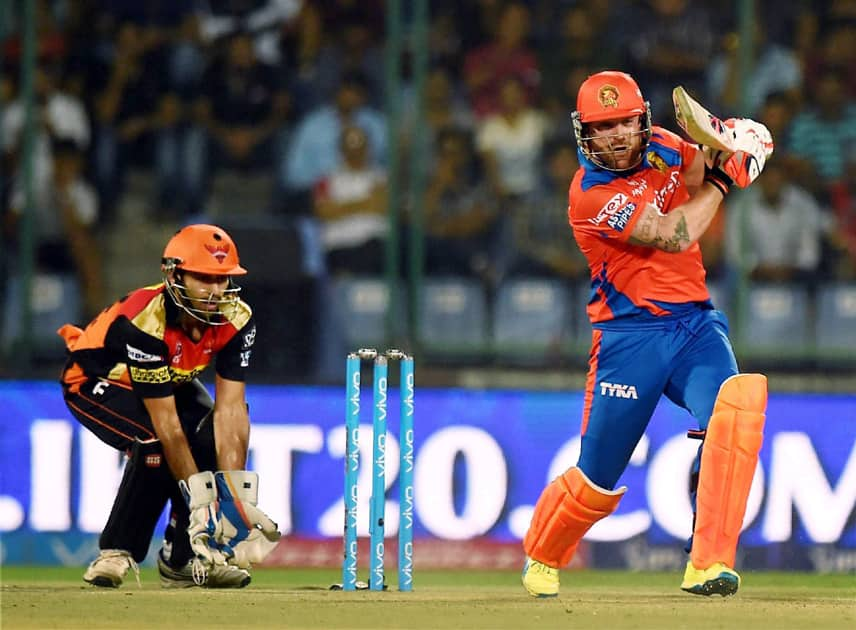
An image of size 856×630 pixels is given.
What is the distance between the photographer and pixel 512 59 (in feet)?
39.0

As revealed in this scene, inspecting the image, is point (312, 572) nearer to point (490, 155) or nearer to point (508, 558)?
point (508, 558)

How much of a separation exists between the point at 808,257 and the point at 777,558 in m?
2.19

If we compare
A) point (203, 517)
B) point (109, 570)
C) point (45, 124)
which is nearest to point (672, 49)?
point (45, 124)

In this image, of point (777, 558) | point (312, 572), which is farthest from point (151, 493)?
point (777, 558)

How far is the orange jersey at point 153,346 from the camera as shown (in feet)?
25.4

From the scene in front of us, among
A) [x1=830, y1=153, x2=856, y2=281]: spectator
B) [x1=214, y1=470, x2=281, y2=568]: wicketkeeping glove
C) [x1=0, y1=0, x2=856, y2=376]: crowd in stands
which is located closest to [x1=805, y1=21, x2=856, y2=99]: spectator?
[x1=0, y1=0, x2=856, y2=376]: crowd in stands

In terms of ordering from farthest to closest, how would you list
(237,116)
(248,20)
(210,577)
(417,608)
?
(248,20)
(237,116)
(210,577)
(417,608)

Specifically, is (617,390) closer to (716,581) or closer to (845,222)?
(716,581)

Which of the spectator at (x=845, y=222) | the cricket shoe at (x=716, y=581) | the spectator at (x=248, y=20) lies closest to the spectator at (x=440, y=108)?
the spectator at (x=248, y=20)

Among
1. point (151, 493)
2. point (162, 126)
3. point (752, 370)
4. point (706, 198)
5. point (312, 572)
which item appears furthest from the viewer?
point (162, 126)

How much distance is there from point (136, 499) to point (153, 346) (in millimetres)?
750

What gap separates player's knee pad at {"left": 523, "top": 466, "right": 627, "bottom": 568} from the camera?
7449 mm

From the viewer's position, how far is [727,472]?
700 centimetres

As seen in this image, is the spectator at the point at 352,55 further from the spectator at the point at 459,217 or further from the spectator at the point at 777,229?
the spectator at the point at 777,229
